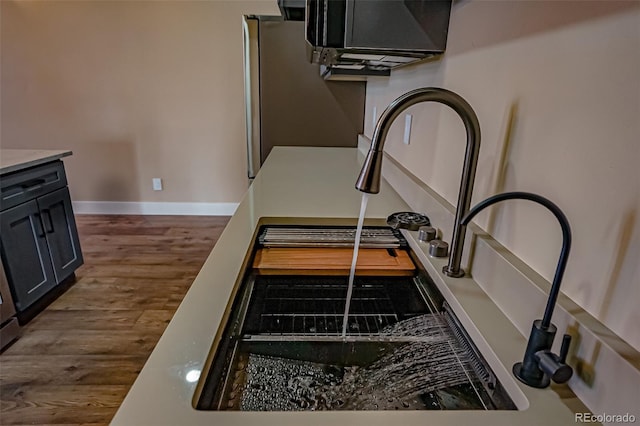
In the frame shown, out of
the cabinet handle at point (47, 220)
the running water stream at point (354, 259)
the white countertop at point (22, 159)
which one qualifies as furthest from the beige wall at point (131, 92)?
the running water stream at point (354, 259)

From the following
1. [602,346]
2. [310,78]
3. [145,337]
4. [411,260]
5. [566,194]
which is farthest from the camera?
[310,78]

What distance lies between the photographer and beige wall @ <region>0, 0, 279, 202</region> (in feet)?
11.0

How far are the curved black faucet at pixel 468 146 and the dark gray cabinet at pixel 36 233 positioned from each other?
6.78ft

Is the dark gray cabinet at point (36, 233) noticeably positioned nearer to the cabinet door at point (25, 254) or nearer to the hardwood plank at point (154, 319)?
the cabinet door at point (25, 254)

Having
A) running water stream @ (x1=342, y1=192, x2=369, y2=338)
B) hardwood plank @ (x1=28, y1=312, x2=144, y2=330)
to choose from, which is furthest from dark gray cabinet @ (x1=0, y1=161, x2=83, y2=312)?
running water stream @ (x1=342, y1=192, x2=369, y2=338)

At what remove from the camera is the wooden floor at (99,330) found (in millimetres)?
1617

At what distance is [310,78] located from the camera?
267 centimetres

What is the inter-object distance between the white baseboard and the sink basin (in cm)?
306

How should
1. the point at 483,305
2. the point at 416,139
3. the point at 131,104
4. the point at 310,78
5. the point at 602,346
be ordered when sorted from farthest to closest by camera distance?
1. the point at 131,104
2. the point at 310,78
3. the point at 416,139
4. the point at 483,305
5. the point at 602,346

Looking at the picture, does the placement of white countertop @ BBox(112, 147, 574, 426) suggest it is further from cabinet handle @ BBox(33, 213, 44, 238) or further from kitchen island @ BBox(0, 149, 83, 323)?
cabinet handle @ BBox(33, 213, 44, 238)

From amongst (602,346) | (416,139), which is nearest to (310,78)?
(416,139)

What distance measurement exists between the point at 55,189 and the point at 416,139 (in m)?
2.16

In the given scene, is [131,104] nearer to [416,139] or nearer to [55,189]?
[55,189]

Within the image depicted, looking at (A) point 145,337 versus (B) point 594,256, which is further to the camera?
(A) point 145,337
